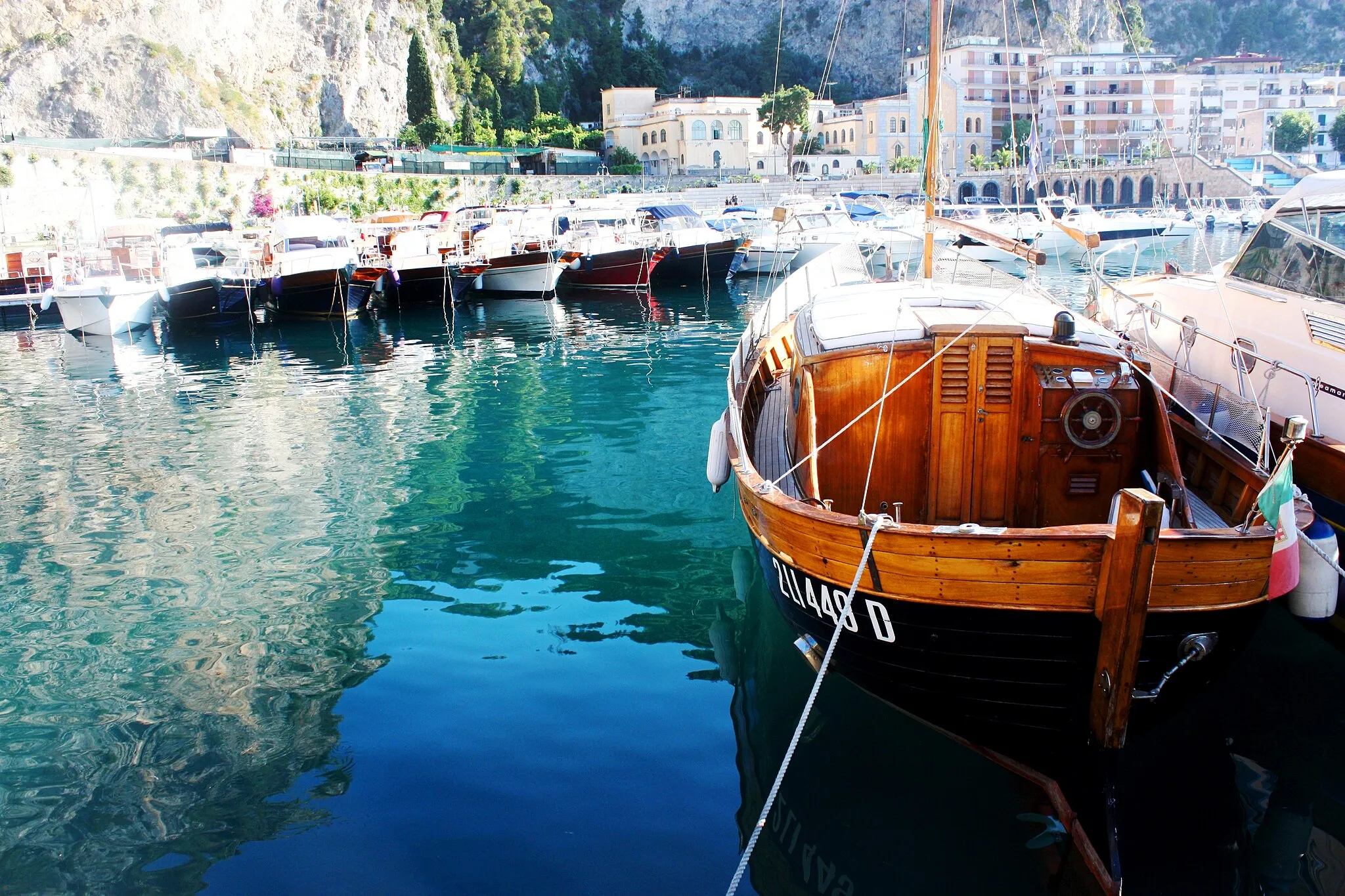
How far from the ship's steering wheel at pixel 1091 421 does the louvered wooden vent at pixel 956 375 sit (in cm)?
63

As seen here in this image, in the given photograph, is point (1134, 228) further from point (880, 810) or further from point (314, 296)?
point (880, 810)

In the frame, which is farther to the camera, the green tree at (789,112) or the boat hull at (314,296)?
the green tree at (789,112)

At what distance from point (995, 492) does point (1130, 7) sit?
128 meters

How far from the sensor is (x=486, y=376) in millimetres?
18125

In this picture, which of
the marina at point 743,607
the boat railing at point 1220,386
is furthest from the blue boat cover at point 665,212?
the boat railing at point 1220,386

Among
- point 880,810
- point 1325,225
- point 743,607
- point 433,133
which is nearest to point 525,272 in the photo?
point 743,607

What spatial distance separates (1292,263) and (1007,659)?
18.6ft

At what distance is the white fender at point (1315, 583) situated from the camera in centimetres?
558

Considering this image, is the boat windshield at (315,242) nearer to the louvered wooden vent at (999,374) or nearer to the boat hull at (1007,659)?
the louvered wooden vent at (999,374)

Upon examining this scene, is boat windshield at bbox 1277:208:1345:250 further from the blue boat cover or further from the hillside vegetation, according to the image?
the blue boat cover

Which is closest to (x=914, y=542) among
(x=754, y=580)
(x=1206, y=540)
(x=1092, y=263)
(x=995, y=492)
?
(x=1206, y=540)

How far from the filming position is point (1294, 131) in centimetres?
8338

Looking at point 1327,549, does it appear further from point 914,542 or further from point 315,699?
point 315,699

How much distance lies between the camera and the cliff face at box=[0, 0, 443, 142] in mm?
54656
